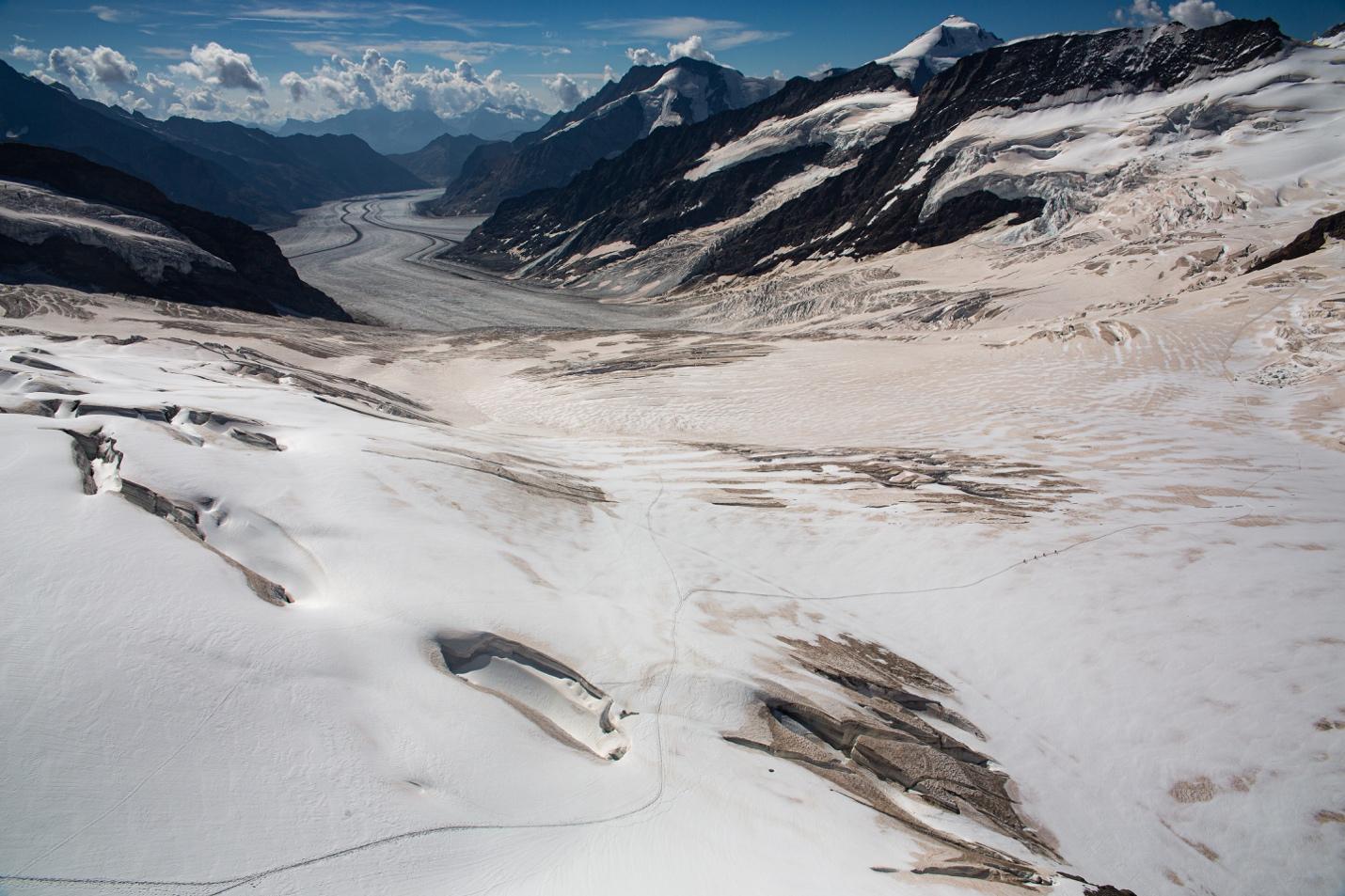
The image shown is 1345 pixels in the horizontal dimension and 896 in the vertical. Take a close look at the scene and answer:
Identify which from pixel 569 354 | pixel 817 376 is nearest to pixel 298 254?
pixel 569 354

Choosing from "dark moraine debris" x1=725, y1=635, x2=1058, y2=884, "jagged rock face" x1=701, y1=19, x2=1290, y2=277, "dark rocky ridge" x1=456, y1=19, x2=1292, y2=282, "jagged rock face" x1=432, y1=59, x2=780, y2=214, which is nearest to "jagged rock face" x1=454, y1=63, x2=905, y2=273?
"dark rocky ridge" x1=456, y1=19, x2=1292, y2=282

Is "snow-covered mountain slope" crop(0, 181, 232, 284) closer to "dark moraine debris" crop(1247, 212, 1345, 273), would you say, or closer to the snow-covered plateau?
the snow-covered plateau

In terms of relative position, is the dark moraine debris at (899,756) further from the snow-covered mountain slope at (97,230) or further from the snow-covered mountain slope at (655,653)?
the snow-covered mountain slope at (97,230)

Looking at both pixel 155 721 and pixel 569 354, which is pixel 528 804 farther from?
pixel 569 354

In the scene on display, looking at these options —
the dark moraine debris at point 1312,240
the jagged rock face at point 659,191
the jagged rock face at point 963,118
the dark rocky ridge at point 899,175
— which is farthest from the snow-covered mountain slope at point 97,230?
the dark moraine debris at point 1312,240

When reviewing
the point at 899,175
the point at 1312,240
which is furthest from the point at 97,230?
the point at 1312,240

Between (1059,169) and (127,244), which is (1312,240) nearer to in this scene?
(1059,169)
